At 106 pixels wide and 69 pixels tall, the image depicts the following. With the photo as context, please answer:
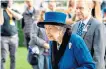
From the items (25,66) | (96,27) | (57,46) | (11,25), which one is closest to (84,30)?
(96,27)

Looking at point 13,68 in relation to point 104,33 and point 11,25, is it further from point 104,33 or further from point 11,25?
point 104,33

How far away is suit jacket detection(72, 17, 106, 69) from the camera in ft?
24.0

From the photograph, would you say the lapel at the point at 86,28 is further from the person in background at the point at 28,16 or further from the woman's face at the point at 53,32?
the person in background at the point at 28,16

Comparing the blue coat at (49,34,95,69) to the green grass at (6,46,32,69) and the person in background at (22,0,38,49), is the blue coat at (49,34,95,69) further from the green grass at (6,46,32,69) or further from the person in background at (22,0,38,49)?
the person in background at (22,0,38,49)

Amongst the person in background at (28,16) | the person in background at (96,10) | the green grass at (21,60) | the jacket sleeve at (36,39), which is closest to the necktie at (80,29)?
the person in background at (96,10)

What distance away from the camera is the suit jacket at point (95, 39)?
731 cm

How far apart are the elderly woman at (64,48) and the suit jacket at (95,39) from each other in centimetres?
187

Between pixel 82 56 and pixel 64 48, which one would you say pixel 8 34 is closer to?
pixel 64 48

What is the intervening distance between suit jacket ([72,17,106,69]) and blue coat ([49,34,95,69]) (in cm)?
189

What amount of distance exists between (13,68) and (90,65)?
7408mm

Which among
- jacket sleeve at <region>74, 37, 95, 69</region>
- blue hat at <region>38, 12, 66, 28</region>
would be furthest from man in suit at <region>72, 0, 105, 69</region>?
jacket sleeve at <region>74, 37, 95, 69</region>

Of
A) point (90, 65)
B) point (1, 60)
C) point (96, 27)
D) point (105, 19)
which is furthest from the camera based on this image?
point (1, 60)

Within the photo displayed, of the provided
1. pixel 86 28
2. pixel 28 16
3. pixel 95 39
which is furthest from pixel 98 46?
pixel 28 16

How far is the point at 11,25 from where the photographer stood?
39.8ft
